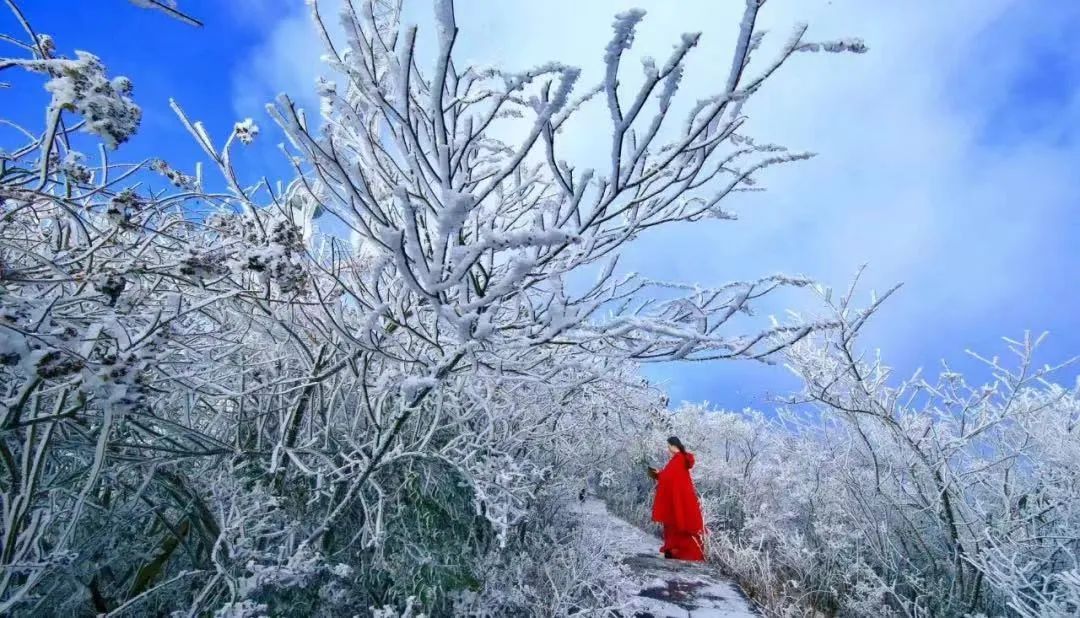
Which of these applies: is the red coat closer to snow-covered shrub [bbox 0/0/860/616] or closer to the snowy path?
the snowy path

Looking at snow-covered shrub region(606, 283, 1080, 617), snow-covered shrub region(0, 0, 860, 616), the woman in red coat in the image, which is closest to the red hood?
the woman in red coat

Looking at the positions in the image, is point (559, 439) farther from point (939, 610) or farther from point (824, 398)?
point (939, 610)

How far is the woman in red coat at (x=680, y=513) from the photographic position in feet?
24.3

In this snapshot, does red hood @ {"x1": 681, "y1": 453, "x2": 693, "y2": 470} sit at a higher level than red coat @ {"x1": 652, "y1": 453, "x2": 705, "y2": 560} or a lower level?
higher

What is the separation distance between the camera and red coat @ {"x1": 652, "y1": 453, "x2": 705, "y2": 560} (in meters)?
7.39

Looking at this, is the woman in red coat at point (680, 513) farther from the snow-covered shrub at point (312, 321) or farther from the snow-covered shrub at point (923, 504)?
the snow-covered shrub at point (312, 321)

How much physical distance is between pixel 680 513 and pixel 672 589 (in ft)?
6.72

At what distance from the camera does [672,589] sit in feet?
17.9

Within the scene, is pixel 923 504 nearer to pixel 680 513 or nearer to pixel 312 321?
pixel 680 513

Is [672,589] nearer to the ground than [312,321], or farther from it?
nearer to the ground

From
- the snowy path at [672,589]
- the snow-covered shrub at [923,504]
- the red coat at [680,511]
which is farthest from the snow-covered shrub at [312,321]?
the red coat at [680,511]

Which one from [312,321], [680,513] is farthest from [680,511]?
[312,321]

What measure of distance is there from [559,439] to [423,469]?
2.32m

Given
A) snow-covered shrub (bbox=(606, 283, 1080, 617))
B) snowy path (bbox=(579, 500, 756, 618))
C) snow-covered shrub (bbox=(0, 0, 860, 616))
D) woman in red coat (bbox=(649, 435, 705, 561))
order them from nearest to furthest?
1. snow-covered shrub (bbox=(0, 0, 860, 616))
2. snow-covered shrub (bbox=(606, 283, 1080, 617))
3. snowy path (bbox=(579, 500, 756, 618))
4. woman in red coat (bbox=(649, 435, 705, 561))
